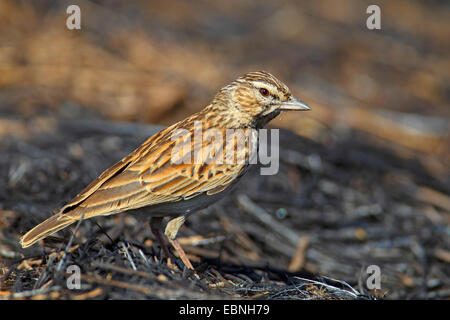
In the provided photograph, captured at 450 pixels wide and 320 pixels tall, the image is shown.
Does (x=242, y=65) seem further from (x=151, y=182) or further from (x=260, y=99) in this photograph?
(x=151, y=182)

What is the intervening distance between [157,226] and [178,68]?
19.2 ft

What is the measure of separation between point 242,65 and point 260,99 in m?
6.58

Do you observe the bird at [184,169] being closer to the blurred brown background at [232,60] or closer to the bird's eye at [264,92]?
the bird's eye at [264,92]

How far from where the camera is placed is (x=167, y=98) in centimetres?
949

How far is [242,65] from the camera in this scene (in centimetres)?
1198

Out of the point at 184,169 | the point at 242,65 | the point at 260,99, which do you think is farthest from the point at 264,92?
the point at 242,65

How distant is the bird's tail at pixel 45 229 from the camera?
4.61 m

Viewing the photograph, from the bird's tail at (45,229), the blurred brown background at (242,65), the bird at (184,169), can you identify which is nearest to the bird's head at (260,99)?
the bird at (184,169)

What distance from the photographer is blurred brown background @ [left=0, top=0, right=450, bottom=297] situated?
934cm

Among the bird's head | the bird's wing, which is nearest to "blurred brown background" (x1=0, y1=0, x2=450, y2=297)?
the bird's wing

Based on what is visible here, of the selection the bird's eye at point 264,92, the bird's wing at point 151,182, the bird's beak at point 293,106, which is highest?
the bird's eye at point 264,92

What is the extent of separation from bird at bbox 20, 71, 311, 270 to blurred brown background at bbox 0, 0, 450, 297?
155 cm

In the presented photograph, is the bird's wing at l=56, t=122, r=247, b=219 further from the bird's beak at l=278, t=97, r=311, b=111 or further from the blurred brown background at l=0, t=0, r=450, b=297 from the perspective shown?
the blurred brown background at l=0, t=0, r=450, b=297
